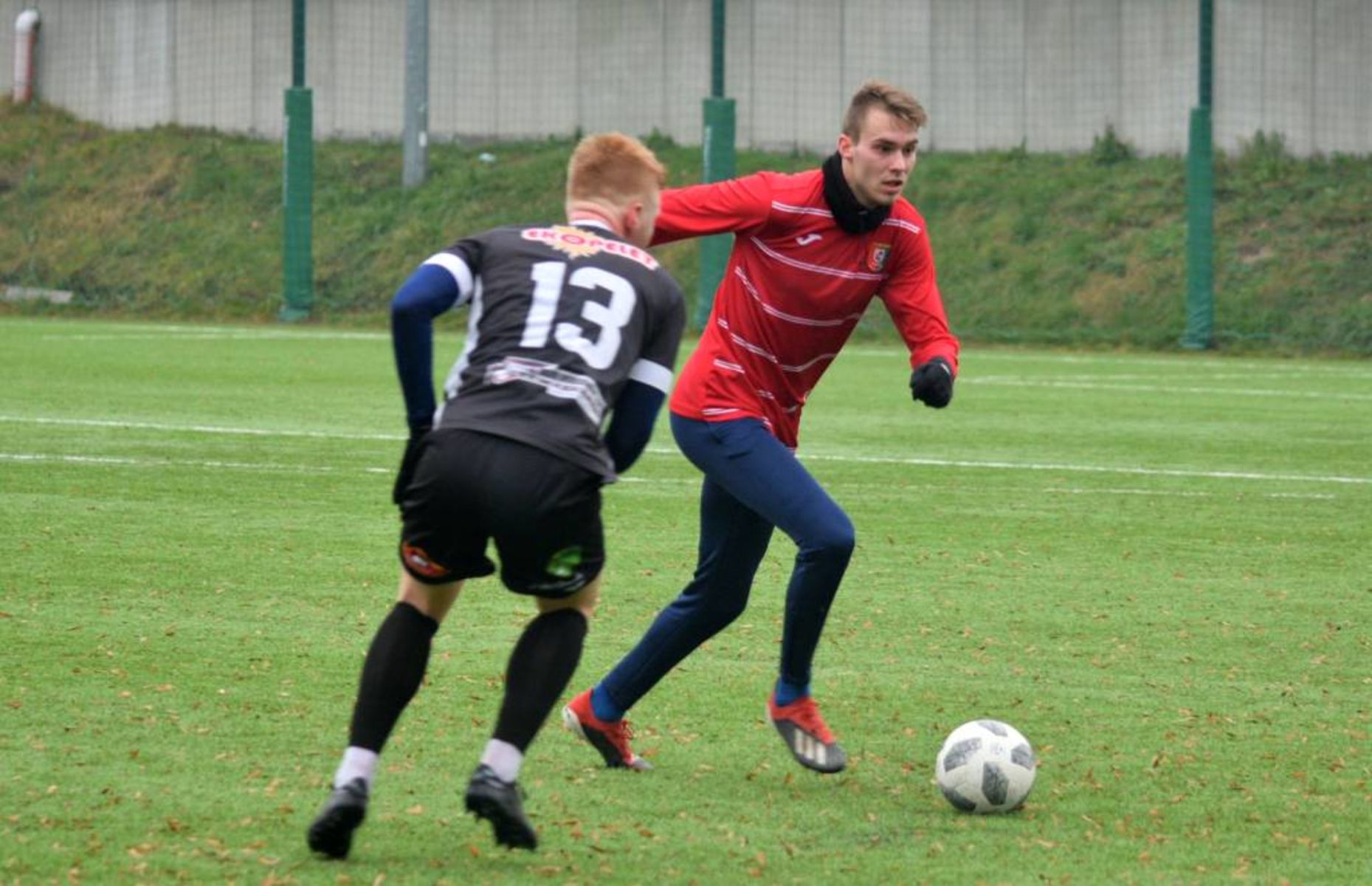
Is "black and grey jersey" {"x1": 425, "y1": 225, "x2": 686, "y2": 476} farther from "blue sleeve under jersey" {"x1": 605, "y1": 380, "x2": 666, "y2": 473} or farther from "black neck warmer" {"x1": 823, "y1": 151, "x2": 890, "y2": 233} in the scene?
"black neck warmer" {"x1": 823, "y1": 151, "x2": 890, "y2": 233}

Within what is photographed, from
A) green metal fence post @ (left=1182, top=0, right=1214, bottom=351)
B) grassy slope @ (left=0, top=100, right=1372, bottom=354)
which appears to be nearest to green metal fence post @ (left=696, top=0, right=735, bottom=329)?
grassy slope @ (left=0, top=100, right=1372, bottom=354)

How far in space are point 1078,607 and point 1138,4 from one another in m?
23.2

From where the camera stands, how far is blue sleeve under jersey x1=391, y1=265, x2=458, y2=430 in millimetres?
4520

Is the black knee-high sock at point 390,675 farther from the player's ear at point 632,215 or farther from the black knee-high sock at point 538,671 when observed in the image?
the player's ear at point 632,215

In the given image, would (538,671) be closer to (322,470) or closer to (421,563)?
(421,563)

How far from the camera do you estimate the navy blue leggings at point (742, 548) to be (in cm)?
564

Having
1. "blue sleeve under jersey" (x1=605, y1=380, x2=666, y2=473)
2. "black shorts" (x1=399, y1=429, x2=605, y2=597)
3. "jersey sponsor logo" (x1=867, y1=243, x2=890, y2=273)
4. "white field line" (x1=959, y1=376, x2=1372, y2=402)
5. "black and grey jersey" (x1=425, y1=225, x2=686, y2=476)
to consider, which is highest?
"jersey sponsor logo" (x1=867, y1=243, x2=890, y2=273)

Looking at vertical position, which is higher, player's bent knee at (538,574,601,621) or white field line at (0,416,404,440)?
player's bent knee at (538,574,601,621)

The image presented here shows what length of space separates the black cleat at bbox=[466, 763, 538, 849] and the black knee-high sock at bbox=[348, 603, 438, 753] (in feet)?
0.84

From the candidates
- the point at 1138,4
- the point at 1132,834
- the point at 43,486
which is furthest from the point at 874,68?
the point at 1132,834

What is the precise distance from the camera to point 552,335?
15.0ft

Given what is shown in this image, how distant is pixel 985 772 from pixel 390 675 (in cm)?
146

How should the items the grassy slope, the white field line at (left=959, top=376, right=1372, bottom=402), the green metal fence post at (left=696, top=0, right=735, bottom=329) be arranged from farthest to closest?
the green metal fence post at (left=696, top=0, right=735, bottom=329), the grassy slope, the white field line at (left=959, top=376, right=1372, bottom=402)

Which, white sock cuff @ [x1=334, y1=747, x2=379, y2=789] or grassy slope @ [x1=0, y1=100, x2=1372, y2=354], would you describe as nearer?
white sock cuff @ [x1=334, y1=747, x2=379, y2=789]
